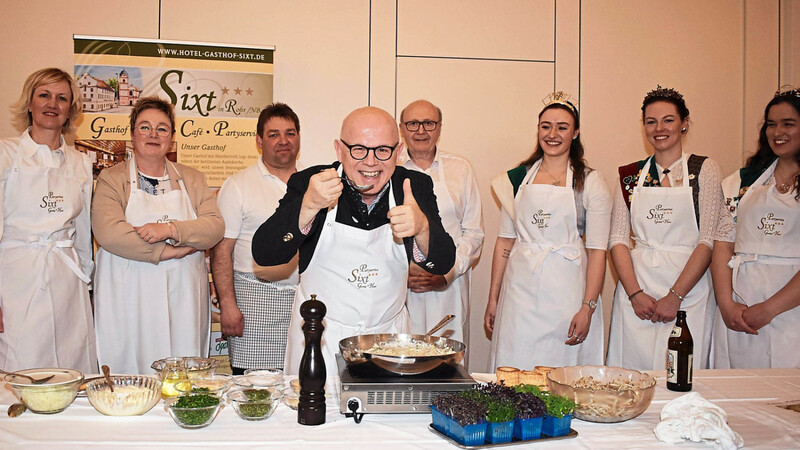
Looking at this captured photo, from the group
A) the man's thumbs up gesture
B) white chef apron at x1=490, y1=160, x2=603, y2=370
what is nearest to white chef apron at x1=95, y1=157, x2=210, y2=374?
the man's thumbs up gesture

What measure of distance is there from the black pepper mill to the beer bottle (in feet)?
4.12

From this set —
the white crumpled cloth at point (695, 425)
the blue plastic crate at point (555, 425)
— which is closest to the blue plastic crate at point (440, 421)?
the blue plastic crate at point (555, 425)

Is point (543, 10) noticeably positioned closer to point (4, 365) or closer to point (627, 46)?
point (627, 46)

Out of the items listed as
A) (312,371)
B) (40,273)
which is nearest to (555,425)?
(312,371)

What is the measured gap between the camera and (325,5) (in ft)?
15.1

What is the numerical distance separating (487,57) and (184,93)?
7.00 ft

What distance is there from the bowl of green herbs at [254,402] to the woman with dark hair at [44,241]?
6.16ft

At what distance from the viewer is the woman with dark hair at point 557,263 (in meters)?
3.69

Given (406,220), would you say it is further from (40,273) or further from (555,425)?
(40,273)

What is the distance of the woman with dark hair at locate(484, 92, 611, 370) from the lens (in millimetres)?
3693

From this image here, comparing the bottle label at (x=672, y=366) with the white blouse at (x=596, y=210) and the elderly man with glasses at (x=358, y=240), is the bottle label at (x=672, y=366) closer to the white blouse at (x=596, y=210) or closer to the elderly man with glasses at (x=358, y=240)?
the elderly man with glasses at (x=358, y=240)

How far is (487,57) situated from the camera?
4.77 metres

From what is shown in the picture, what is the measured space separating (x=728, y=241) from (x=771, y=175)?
425 mm

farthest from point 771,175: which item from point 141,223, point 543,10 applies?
point 141,223
